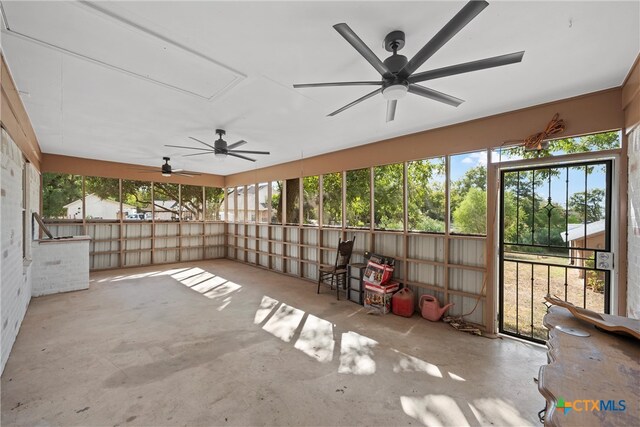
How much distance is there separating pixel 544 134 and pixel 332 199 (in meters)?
3.77

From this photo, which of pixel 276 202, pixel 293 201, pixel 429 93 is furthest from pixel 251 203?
pixel 429 93

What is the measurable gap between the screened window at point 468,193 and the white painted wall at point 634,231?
1.35 m

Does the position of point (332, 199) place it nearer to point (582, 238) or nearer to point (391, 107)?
point (391, 107)

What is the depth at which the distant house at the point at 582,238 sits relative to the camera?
9.69 ft

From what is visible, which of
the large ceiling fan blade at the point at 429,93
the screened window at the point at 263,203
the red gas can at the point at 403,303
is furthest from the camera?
the screened window at the point at 263,203

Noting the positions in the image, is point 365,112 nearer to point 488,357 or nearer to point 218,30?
point 218,30

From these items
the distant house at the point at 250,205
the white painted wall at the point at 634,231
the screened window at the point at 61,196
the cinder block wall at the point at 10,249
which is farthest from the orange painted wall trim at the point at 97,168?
the white painted wall at the point at 634,231

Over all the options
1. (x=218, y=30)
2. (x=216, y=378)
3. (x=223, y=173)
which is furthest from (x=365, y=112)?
(x=223, y=173)

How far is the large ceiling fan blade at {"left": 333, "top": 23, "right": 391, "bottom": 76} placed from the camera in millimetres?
1542

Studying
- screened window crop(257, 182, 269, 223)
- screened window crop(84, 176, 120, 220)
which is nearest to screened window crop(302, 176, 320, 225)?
screened window crop(257, 182, 269, 223)

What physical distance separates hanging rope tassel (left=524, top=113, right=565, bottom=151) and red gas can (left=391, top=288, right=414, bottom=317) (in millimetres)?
2618

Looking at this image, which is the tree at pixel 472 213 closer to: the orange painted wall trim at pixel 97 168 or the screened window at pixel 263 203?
the screened window at pixel 263 203

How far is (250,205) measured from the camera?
8.55 meters

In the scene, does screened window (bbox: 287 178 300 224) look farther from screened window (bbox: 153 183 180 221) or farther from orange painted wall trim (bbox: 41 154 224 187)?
screened window (bbox: 153 183 180 221)
